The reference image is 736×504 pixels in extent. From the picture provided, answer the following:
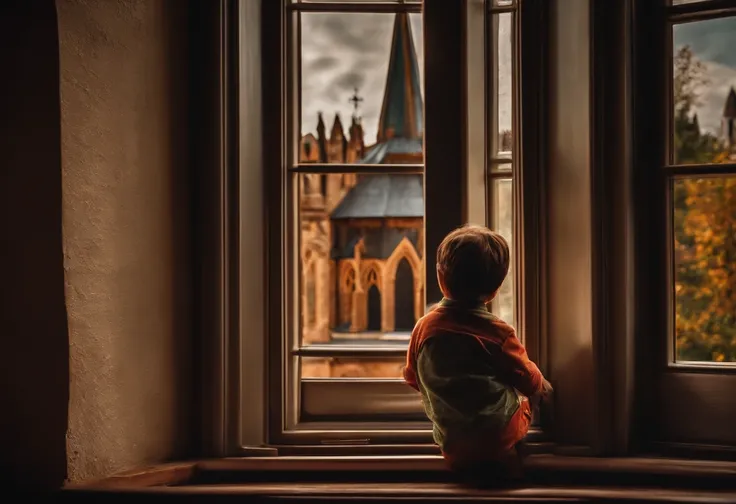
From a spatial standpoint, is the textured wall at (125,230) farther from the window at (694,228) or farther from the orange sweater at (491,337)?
the window at (694,228)

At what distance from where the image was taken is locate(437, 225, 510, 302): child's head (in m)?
1.34

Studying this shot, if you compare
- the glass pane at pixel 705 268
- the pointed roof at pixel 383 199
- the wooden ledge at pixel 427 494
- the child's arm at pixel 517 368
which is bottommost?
the wooden ledge at pixel 427 494

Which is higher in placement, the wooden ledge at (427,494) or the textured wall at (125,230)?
the textured wall at (125,230)

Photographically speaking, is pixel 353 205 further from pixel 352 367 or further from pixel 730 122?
pixel 730 122

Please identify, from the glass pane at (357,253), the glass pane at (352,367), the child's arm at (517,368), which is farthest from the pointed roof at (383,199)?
the child's arm at (517,368)

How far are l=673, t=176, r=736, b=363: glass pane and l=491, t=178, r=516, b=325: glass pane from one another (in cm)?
35

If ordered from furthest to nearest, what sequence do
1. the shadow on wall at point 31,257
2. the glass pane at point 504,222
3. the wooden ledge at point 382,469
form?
the glass pane at point 504,222 → the wooden ledge at point 382,469 → the shadow on wall at point 31,257

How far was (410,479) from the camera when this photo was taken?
4.98 ft

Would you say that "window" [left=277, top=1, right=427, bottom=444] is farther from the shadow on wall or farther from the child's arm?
the shadow on wall

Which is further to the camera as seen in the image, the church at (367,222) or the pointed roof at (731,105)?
the church at (367,222)

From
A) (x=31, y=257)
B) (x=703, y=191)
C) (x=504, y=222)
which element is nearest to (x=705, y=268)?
(x=703, y=191)

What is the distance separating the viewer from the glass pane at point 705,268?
1.52m

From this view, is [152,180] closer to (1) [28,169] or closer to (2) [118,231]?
(2) [118,231]

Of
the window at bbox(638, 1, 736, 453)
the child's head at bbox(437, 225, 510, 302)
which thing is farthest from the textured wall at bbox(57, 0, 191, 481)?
the window at bbox(638, 1, 736, 453)
